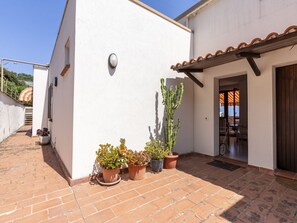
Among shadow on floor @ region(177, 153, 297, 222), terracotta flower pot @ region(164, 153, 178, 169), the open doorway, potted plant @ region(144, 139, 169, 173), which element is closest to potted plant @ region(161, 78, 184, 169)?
Answer: terracotta flower pot @ region(164, 153, 178, 169)

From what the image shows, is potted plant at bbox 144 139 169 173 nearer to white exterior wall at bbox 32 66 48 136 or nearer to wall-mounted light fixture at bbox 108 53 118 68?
wall-mounted light fixture at bbox 108 53 118 68

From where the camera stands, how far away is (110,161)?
380 cm

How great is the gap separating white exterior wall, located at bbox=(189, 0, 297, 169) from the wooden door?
0.93ft

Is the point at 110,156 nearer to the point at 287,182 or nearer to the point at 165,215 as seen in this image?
the point at 165,215

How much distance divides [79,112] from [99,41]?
78.9 inches

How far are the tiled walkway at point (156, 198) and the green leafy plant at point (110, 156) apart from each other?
51 cm

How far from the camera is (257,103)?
4844 millimetres

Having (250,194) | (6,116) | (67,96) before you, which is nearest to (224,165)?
(250,194)

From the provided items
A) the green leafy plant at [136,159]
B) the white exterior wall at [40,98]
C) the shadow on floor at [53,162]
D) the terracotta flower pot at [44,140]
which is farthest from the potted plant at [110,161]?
→ the white exterior wall at [40,98]

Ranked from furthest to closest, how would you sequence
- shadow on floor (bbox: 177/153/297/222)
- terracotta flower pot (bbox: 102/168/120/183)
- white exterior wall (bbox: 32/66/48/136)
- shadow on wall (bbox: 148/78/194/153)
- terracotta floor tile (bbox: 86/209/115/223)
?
white exterior wall (bbox: 32/66/48/136)
shadow on wall (bbox: 148/78/194/153)
terracotta flower pot (bbox: 102/168/120/183)
shadow on floor (bbox: 177/153/297/222)
terracotta floor tile (bbox: 86/209/115/223)

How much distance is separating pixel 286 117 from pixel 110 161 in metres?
5.09

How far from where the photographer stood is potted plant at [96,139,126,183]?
379 centimetres

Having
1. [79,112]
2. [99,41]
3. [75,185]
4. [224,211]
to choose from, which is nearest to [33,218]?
[75,185]

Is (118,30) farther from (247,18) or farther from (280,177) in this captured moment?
(280,177)
